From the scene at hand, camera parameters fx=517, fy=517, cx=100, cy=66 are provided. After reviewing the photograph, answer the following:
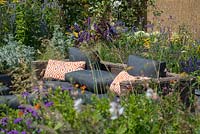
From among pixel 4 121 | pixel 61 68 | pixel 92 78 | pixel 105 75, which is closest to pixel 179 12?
pixel 61 68

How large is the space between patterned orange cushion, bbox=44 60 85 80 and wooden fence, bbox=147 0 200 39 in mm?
4605

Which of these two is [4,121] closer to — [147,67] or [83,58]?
[147,67]

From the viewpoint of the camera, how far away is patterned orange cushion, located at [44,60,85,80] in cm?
711

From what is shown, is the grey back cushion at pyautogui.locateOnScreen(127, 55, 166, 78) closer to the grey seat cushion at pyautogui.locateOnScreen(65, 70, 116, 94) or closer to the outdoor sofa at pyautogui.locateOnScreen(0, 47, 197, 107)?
the outdoor sofa at pyautogui.locateOnScreen(0, 47, 197, 107)

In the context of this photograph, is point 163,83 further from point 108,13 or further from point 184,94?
point 108,13

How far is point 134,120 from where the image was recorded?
10.3 ft

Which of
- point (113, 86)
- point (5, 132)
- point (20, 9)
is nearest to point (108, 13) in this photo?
point (20, 9)

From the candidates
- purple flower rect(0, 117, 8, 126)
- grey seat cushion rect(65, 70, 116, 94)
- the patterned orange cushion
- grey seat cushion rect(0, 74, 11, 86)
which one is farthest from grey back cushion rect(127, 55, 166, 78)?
grey seat cushion rect(0, 74, 11, 86)

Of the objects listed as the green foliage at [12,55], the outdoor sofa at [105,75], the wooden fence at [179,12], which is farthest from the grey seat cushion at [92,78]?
the wooden fence at [179,12]

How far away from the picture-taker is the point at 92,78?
6289mm

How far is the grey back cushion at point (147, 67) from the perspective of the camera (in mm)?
Answer: 5555

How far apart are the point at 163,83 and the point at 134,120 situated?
225 cm

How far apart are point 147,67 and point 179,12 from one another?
674cm

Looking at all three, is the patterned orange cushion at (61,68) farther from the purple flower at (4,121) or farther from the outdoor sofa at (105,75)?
the purple flower at (4,121)
